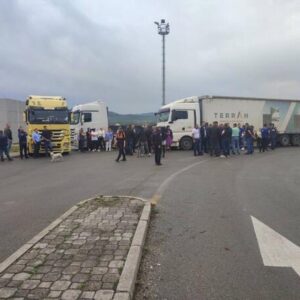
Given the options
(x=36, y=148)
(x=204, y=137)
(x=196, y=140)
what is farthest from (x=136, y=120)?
(x=36, y=148)

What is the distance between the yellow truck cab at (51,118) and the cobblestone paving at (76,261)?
62.8 ft

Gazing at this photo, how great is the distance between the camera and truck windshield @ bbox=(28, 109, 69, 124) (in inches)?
1030

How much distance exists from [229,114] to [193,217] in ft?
76.9

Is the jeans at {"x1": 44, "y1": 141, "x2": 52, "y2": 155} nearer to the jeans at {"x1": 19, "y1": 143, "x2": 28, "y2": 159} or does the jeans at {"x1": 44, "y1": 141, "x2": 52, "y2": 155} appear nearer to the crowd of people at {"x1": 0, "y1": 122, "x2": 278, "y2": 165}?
the crowd of people at {"x1": 0, "y1": 122, "x2": 278, "y2": 165}

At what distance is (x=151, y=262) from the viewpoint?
5.66 metres

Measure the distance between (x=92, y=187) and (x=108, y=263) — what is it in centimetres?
729

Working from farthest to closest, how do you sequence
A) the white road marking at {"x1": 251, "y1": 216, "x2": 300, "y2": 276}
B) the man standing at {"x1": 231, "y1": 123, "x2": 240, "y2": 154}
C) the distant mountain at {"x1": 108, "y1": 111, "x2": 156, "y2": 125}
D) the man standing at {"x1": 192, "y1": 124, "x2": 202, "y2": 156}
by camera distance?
1. the distant mountain at {"x1": 108, "y1": 111, "x2": 156, "y2": 125}
2. the man standing at {"x1": 231, "y1": 123, "x2": 240, "y2": 154}
3. the man standing at {"x1": 192, "y1": 124, "x2": 202, "y2": 156}
4. the white road marking at {"x1": 251, "y1": 216, "x2": 300, "y2": 276}

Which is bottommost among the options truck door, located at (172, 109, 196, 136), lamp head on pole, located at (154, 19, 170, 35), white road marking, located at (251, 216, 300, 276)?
white road marking, located at (251, 216, 300, 276)

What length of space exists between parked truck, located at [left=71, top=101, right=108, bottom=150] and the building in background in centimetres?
554

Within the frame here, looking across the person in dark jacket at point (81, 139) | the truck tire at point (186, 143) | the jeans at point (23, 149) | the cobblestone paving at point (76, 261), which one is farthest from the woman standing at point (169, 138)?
the cobblestone paving at point (76, 261)

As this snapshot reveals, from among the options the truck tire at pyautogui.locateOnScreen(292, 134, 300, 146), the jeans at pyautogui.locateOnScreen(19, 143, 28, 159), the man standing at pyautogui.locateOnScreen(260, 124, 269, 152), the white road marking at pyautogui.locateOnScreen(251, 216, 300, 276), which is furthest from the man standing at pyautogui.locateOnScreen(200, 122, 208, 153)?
the white road marking at pyautogui.locateOnScreen(251, 216, 300, 276)

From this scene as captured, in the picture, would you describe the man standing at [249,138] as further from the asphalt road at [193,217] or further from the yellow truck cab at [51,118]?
the yellow truck cab at [51,118]

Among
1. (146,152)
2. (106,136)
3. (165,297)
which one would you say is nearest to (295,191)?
(165,297)

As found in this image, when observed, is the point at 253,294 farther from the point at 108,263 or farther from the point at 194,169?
the point at 194,169
